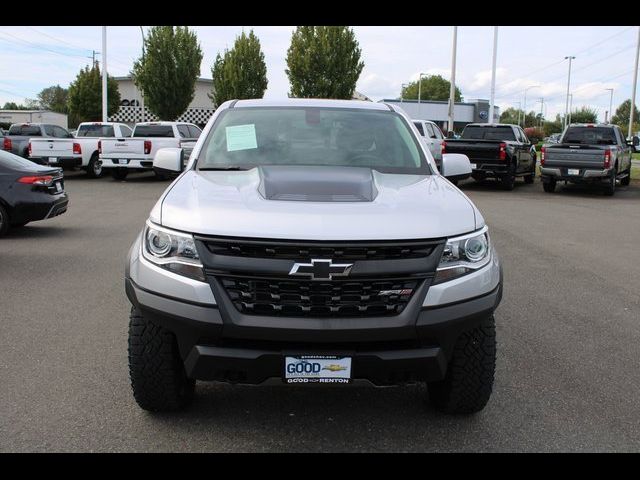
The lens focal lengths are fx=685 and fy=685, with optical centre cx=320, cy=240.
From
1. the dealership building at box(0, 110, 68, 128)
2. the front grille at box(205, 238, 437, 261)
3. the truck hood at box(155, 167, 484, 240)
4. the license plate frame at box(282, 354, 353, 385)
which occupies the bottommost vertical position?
the license plate frame at box(282, 354, 353, 385)

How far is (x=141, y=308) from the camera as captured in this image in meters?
3.43

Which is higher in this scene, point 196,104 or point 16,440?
point 196,104

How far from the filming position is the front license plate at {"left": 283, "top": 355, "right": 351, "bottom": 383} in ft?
10.7

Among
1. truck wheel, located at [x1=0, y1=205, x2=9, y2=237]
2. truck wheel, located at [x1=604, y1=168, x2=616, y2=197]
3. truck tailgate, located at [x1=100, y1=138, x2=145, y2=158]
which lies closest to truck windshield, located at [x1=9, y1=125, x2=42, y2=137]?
truck tailgate, located at [x1=100, y1=138, x2=145, y2=158]

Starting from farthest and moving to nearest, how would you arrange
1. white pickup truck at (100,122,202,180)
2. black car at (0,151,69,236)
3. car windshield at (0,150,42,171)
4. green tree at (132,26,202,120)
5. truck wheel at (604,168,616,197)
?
green tree at (132,26,202,120) → white pickup truck at (100,122,202,180) → truck wheel at (604,168,616,197) → car windshield at (0,150,42,171) → black car at (0,151,69,236)

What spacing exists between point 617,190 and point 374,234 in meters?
20.1

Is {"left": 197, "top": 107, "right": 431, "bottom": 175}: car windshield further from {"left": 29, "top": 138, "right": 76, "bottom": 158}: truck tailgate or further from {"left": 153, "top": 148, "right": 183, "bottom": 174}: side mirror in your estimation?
{"left": 29, "top": 138, "right": 76, "bottom": 158}: truck tailgate

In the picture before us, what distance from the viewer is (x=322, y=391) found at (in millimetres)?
4340

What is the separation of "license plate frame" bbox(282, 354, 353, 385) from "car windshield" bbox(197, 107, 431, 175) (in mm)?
1647

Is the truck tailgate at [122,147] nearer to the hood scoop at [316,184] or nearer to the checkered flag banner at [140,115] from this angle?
the hood scoop at [316,184]

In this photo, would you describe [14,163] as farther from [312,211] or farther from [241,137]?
[312,211]

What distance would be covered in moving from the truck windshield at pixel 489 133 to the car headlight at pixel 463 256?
17.7 m

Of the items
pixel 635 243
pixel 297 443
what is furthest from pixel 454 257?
pixel 635 243
